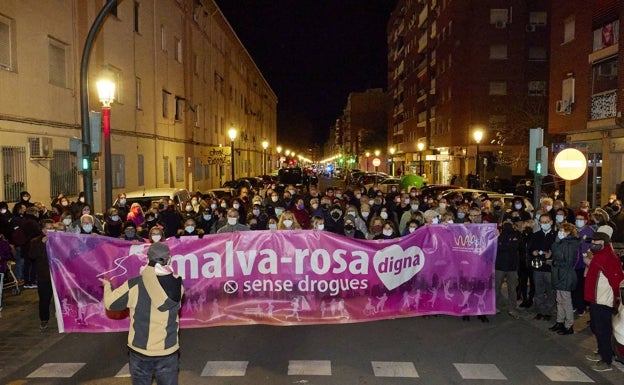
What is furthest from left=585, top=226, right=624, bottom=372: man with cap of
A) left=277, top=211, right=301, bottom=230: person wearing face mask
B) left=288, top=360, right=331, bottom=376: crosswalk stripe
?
left=277, top=211, right=301, bottom=230: person wearing face mask

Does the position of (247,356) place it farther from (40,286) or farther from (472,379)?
(40,286)

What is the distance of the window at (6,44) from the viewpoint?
632 inches

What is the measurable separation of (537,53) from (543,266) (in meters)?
42.0

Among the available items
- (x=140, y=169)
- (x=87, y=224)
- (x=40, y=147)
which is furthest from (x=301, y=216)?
(x=140, y=169)

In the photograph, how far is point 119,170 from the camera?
81.3 ft

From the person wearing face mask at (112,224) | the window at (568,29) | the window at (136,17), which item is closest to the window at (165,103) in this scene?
the window at (136,17)

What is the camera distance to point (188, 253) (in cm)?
902

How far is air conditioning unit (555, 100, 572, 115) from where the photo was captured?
28.3m

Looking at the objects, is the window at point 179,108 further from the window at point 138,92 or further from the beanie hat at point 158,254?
the beanie hat at point 158,254

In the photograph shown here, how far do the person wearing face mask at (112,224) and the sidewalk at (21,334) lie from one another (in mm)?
2009

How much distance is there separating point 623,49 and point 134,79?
827 inches

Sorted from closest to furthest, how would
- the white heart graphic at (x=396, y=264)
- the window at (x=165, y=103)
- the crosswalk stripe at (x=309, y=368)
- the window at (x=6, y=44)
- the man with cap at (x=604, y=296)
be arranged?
the crosswalk stripe at (x=309, y=368)
the man with cap at (x=604, y=296)
the white heart graphic at (x=396, y=264)
the window at (x=6, y=44)
the window at (x=165, y=103)

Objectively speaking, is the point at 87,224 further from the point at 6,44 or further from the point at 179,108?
the point at 179,108

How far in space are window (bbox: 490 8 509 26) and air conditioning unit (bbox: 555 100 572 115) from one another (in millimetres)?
20223
